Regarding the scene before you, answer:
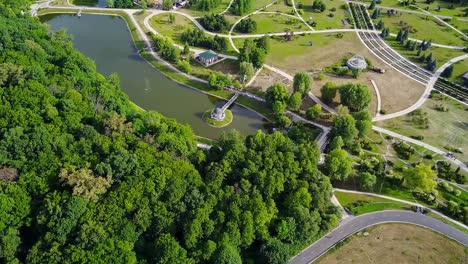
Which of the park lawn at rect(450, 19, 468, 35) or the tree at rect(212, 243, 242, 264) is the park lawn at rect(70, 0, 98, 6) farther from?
the park lawn at rect(450, 19, 468, 35)

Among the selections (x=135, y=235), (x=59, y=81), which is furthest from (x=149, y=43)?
(x=135, y=235)

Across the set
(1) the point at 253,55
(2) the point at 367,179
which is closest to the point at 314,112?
(2) the point at 367,179

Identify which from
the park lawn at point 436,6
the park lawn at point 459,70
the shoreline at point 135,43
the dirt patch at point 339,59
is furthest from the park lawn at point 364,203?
the park lawn at point 436,6

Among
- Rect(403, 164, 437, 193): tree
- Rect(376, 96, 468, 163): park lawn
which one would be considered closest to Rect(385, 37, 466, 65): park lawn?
Rect(376, 96, 468, 163): park lawn

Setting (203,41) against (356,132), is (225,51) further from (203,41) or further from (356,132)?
(356,132)

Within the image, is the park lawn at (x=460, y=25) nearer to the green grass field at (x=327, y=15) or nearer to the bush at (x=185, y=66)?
the green grass field at (x=327, y=15)

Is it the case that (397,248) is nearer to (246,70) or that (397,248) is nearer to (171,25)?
(246,70)
